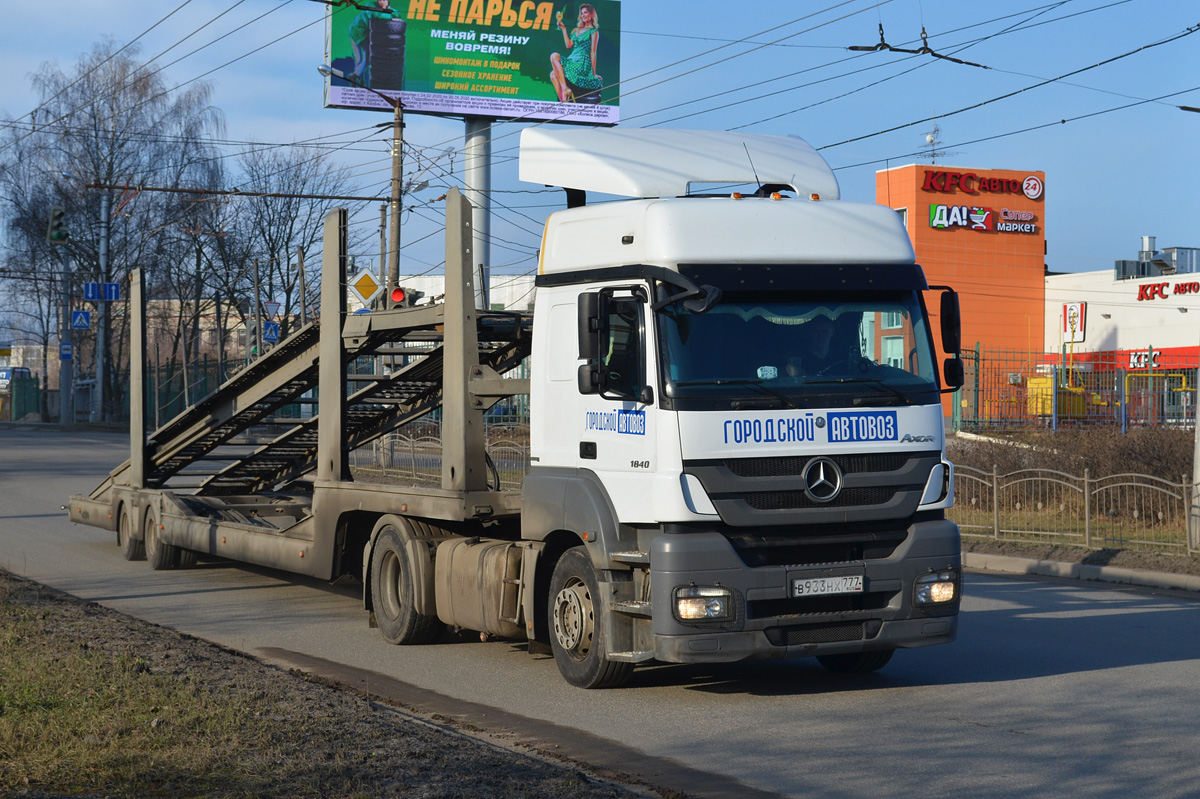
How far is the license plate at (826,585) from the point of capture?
743cm

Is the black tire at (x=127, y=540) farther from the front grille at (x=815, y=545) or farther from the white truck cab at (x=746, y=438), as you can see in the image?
the front grille at (x=815, y=545)

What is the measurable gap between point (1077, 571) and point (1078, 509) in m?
1.83

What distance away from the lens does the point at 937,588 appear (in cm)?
779

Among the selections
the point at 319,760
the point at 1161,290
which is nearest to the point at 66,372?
the point at 1161,290

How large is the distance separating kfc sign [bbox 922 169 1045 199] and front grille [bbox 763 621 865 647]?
1879 inches

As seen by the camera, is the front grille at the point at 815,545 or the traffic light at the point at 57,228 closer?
the front grille at the point at 815,545

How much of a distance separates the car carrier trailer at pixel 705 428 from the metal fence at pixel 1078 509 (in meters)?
7.83

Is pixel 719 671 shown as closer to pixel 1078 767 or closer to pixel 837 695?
pixel 837 695

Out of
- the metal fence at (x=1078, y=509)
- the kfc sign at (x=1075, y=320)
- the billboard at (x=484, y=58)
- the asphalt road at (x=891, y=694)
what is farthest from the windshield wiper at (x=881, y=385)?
the kfc sign at (x=1075, y=320)

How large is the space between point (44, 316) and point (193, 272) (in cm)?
1637

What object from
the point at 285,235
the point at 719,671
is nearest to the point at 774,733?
the point at 719,671

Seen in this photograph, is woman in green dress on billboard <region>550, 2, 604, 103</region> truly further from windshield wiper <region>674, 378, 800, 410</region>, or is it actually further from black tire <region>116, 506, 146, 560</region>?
windshield wiper <region>674, 378, 800, 410</region>

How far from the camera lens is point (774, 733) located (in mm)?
6961

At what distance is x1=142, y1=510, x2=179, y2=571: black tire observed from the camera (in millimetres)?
14695
